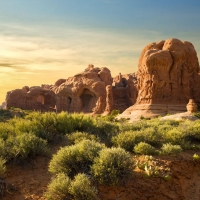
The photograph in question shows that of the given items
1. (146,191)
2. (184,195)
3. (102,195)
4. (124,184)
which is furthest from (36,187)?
(184,195)

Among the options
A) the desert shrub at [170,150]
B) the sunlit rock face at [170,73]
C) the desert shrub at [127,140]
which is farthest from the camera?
the sunlit rock face at [170,73]

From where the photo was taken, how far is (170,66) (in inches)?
1366

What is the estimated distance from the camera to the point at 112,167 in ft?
21.2

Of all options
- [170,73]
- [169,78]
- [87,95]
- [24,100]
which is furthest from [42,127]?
[24,100]

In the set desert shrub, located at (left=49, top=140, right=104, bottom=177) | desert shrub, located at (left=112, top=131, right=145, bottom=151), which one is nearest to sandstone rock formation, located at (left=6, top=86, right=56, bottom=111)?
desert shrub, located at (left=112, top=131, right=145, bottom=151)

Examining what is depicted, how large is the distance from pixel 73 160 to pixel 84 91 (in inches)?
1882

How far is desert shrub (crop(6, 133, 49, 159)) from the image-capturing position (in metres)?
7.72

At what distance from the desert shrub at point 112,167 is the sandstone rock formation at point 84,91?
4184 cm

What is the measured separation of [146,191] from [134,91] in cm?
4413

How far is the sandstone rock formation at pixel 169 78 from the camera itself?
33781mm

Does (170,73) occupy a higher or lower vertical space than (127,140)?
higher

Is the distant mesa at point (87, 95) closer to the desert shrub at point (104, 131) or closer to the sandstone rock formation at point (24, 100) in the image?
the sandstone rock formation at point (24, 100)

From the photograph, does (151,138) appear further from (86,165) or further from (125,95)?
(125,95)

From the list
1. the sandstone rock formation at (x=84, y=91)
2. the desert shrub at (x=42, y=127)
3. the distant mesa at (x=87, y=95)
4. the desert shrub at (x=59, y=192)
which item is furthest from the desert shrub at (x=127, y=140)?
the sandstone rock formation at (x=84, y=91)
